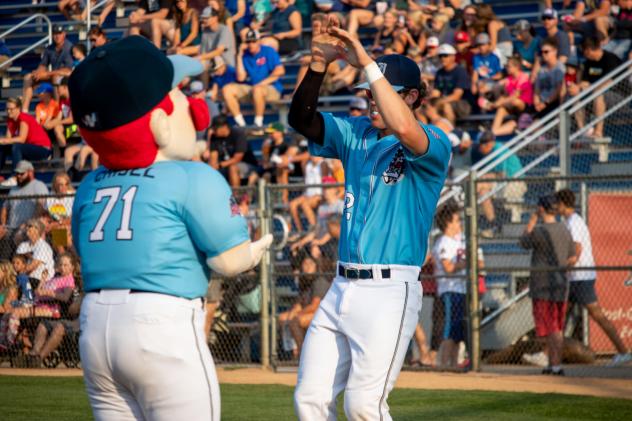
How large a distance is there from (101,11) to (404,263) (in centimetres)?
1761

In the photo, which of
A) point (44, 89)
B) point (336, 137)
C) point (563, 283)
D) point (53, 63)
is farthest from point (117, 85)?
point (53, 63)

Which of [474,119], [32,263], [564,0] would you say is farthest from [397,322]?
[564,0]

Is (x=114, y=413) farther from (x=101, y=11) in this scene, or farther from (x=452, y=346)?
(x=101, y=11)

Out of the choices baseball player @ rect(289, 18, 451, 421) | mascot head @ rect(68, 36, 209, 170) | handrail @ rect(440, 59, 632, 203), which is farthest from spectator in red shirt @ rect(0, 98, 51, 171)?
mascot head @ rect(68, 36, 209, 170)

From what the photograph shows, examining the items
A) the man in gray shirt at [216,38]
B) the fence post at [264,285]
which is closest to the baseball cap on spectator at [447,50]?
the man in gray shirt at [216,38]

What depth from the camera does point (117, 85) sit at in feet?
12.7

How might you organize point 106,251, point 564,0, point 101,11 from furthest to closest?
point 101,11, point 564,0, point 106,251

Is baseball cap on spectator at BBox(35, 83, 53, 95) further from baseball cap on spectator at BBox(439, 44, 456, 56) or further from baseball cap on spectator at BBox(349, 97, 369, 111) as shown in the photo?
baseball cap on spectator at BBox(439, 44, 456, 56)

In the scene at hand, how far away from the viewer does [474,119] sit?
15.8 metres

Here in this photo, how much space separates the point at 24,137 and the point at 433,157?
13190 mm

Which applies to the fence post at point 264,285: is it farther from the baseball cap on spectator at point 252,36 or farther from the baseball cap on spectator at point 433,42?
the baseball cap on spectator at point 252,36

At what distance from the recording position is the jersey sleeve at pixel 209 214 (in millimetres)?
3865

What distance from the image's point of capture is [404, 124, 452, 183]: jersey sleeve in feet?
17.0

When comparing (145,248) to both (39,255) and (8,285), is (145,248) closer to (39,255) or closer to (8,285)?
(39,255)
